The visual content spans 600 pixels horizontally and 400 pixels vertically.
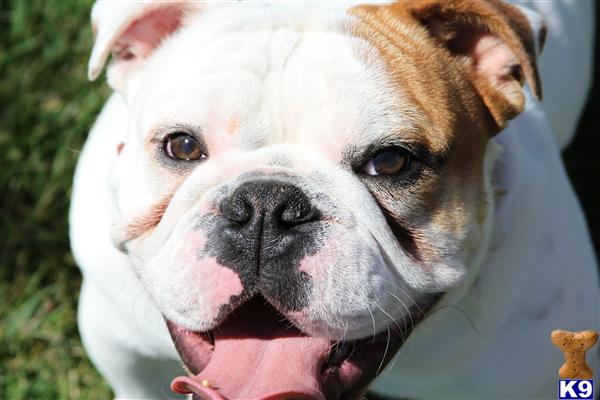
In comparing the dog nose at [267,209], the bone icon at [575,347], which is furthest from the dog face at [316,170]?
the bone icon at [575,347]

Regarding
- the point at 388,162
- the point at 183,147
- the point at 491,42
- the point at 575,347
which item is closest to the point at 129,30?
the point at 183,147

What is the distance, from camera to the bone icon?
2.19m

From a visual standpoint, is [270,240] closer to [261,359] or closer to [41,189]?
[261,359]

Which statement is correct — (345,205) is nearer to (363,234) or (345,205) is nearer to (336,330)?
(363,234)

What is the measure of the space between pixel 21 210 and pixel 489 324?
2213 millimetres

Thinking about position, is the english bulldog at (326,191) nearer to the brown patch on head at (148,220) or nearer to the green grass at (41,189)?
the brown patch on head at (148,220)

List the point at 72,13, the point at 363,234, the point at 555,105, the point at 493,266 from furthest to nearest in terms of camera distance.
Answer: the point at 72,13
the point at 555,105
the point at 493,266
the point at 363,234

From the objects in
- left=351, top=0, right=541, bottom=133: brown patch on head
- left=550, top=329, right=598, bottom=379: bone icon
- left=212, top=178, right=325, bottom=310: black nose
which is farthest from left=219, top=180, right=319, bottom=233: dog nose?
left=550, top=329, right=598, bottom=379: bone icon

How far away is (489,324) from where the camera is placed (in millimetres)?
2922

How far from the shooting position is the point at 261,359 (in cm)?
242

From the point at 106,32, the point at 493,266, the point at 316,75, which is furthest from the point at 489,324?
the point at 106,32

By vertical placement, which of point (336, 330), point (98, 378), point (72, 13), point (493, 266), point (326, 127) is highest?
point (326, 127)

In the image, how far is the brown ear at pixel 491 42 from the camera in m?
2.60

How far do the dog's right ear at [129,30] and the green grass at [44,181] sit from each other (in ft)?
4.86
